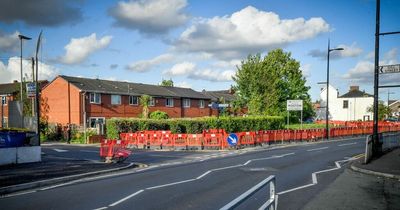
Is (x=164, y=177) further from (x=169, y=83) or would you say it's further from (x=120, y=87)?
(x=169, y=83)

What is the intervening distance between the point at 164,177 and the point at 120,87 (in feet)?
127

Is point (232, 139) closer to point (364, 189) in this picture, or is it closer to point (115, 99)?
point (364, 189)

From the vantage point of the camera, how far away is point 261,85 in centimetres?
5728

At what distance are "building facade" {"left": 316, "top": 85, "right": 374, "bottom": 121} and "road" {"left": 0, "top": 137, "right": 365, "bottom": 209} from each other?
75019 mm

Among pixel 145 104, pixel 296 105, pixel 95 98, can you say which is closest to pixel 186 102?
pixel 145 104

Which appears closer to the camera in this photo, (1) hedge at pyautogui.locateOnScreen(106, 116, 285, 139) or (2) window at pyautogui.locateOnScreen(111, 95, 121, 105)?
(1) hedge at pyautogui.locateOnScreen(106, 116, 285, 139)

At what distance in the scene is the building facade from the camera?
85250mm

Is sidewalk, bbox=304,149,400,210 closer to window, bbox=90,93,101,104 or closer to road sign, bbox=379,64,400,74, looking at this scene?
road sign, bbox=379,64,400,74

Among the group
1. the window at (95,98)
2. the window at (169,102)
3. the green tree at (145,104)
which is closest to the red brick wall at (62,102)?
the window at (95,98)

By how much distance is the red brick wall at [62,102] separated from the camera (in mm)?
44219

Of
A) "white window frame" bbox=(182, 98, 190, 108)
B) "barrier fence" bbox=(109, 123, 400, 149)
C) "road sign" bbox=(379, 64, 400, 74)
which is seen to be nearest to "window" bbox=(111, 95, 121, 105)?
"white window frame" bbox=(182, 98, 190, 108)

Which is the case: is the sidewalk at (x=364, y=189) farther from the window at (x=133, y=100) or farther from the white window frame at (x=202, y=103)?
the white window frame at (x=202, y=103)

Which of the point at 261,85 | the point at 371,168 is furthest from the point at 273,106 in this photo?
the point at 371,168

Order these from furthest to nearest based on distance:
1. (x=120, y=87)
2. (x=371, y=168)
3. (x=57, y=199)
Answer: (x=120, y=87) → (x=371, y=168) → (x=57, y=199)
